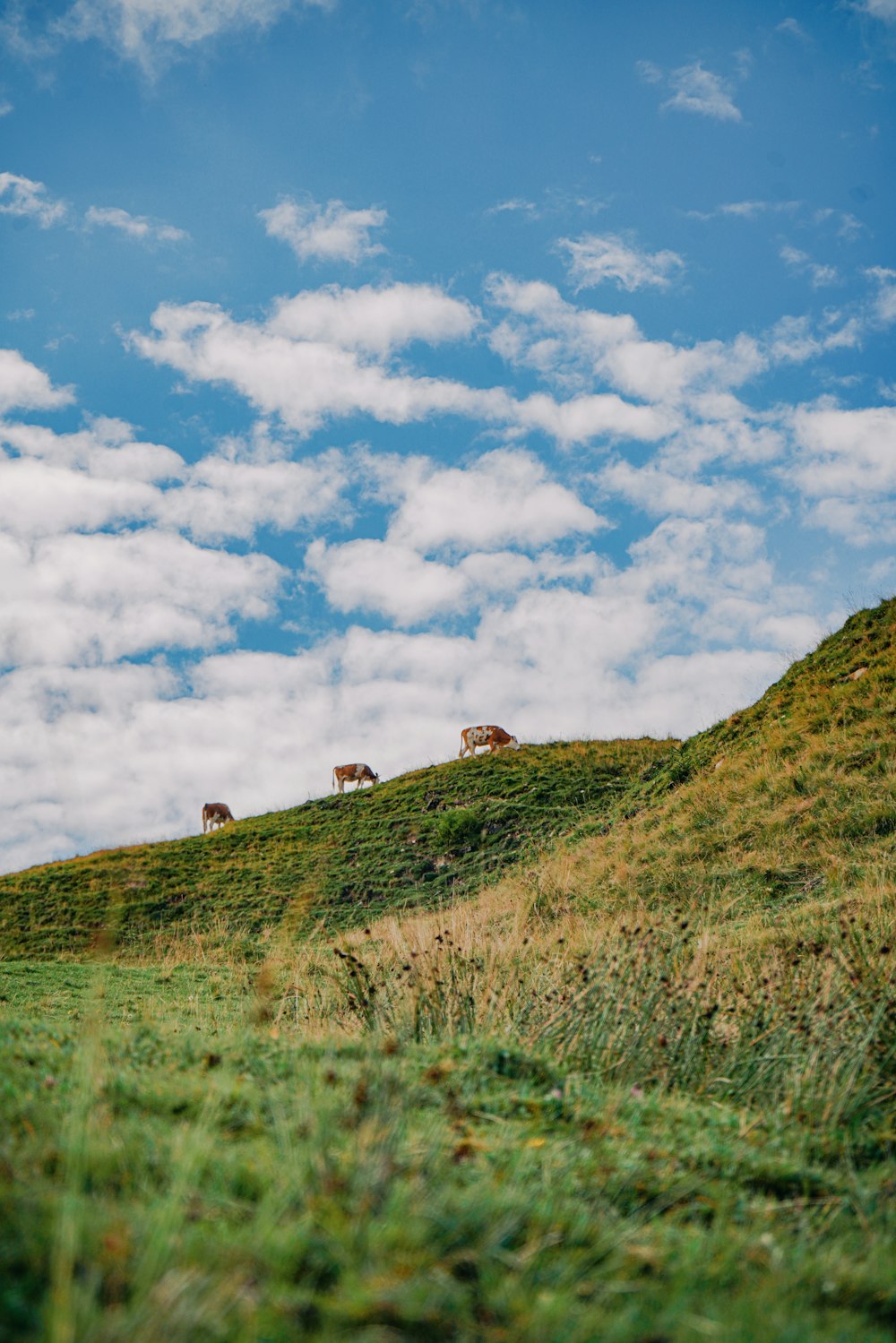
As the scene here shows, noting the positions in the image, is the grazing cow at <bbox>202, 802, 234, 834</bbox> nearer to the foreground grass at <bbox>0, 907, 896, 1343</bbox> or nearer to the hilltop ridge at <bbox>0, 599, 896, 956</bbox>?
the hilltop ridge at <bbox>0, 599, 896, 956</bbox>

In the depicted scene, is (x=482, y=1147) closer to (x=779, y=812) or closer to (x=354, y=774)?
(x=779, y=812)

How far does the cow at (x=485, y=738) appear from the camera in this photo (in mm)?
37125

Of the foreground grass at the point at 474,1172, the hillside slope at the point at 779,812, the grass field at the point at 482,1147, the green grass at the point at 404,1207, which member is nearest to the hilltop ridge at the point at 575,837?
the hillside slope at the point at 779,812

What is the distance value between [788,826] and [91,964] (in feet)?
40.4

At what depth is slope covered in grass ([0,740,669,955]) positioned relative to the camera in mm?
22766

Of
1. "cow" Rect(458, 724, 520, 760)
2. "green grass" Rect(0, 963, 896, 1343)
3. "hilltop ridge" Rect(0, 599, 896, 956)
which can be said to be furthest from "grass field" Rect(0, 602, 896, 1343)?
"cow" Rect(458, 724, 520, 760)

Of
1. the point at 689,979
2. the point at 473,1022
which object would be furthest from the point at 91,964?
the point at 689,979

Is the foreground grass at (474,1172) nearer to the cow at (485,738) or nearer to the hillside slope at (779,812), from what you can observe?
→ the hillside slope at (779,812)

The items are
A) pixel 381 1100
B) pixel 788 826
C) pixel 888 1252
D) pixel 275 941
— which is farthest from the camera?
pixel 275 941

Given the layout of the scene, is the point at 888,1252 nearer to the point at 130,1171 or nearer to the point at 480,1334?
the point at 480,1334

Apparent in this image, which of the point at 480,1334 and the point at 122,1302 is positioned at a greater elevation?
the point at 122,1302

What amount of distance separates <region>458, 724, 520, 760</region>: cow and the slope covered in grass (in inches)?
85.3

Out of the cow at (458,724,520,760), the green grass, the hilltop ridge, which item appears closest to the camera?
the green grass

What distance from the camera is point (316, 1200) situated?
9.16ft
